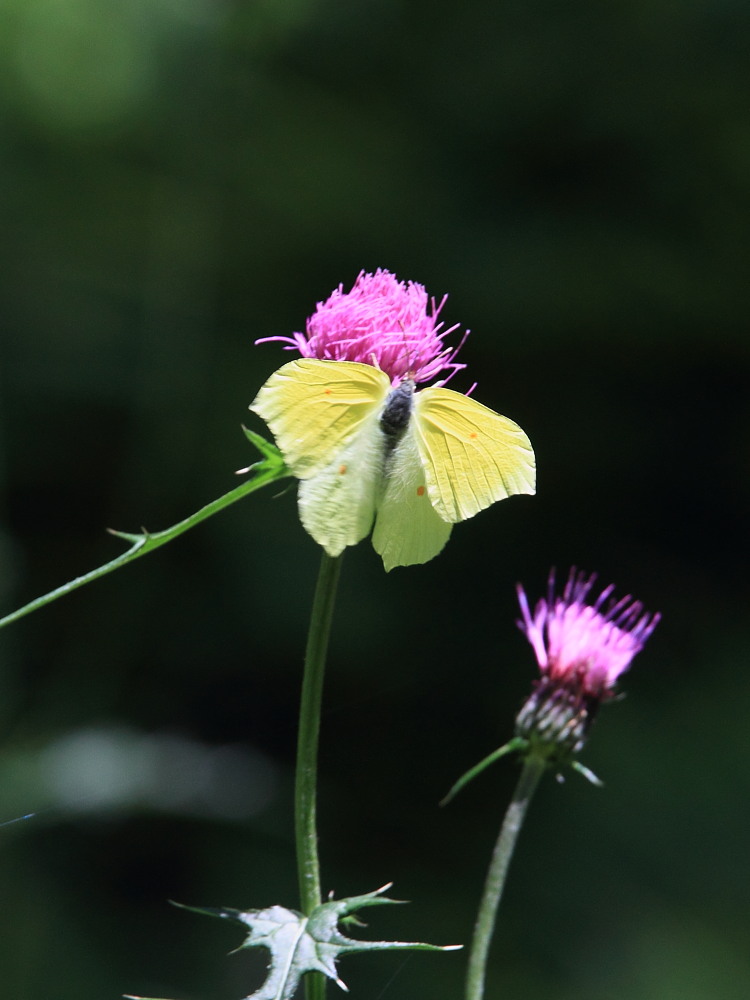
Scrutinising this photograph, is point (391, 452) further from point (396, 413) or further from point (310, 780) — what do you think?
point (310, 780)

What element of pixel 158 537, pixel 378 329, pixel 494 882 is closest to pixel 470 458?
pixel 378 329

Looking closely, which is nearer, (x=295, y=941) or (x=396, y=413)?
(x=295, y=941)

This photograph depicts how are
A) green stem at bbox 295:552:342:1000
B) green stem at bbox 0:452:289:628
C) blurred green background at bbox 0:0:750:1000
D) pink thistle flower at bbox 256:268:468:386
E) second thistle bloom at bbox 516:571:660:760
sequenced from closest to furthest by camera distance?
green stem at bbox 0:452:289:628, green stem at bbox 295:552:342:1000, pink thistle flower at bbox 256:268:468:386, second thistle bloom at bbox 516:571:660:760, blurred green background at bbox 0:0:750:1000

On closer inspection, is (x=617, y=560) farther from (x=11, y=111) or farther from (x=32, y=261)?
(x=11, y=111)

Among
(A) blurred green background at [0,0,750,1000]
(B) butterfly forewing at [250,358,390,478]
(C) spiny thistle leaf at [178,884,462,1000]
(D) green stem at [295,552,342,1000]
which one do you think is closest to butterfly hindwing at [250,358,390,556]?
(B) butterfly forewing at [250,358,390,478]

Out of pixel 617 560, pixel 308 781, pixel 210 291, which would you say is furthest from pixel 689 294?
pixel 308 781

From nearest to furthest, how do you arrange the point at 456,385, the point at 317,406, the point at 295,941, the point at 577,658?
1. the point at 295,941
2. the point at 317,406
3. the point at 577,658
4. the point at 456,385

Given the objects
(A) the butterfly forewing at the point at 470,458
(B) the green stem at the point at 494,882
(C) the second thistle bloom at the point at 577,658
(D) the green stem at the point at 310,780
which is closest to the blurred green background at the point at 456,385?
(C) the second thistle bloom at the point at 577,658

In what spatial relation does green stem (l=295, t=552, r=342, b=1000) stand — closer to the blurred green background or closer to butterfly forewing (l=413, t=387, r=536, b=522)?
butterfly forewing (l=413, t=387, r=536, b=522)
